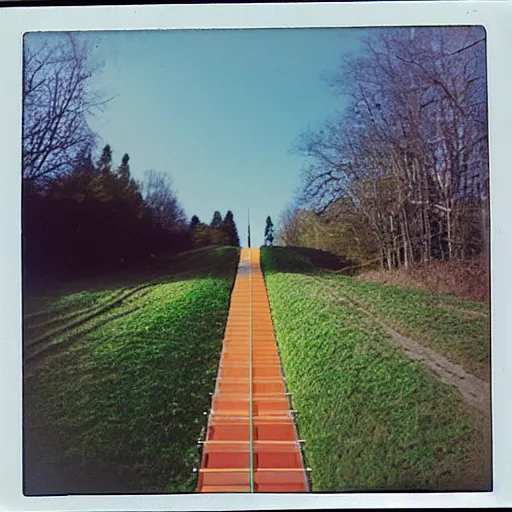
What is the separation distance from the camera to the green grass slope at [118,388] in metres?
2.10

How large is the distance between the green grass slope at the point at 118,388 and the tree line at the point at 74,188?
10cm

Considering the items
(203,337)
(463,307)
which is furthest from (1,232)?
(463,307)

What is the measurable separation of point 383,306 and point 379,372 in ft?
0.72

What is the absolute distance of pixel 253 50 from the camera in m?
2.15

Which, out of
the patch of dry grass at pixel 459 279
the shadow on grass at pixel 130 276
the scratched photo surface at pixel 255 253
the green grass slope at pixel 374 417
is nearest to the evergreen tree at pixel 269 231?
the scratched photo surface at pixel 255 253

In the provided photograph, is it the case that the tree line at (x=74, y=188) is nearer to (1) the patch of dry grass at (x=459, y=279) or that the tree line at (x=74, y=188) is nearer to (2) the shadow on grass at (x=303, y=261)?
(2) the shadow on grass at (x=303, y=261)

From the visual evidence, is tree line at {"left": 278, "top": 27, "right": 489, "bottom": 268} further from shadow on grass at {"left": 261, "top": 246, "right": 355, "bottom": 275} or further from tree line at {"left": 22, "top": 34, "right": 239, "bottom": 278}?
tree line at {"left": 22, "top": 34, "right": 239, "bottom": 278}

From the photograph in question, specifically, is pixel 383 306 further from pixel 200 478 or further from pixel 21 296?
pixel 21 296

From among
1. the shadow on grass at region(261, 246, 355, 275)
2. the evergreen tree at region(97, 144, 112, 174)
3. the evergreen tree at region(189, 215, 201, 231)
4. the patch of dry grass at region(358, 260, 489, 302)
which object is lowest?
→ the patch of dry grass at region(358, 260, 489, 302)

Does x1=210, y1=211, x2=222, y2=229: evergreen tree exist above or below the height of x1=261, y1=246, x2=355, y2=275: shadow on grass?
above

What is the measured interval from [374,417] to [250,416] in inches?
16.1

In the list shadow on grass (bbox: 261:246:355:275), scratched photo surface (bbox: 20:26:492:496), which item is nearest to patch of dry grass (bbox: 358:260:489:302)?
scratched photo surface (bbox: 20:26:492:496)

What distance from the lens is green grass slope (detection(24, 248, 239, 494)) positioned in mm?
2104

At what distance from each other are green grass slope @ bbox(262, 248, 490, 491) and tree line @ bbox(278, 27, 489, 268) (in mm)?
271
